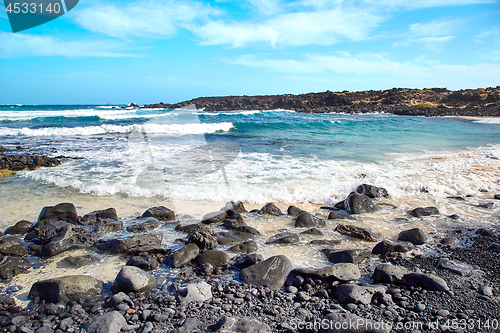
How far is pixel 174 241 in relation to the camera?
3.69 metres

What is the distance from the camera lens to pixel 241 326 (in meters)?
2.02

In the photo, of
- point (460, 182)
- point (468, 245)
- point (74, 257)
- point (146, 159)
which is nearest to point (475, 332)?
point (468, 245)

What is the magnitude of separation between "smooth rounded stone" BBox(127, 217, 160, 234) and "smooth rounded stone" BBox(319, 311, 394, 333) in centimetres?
285

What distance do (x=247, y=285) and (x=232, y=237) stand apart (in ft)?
3.64

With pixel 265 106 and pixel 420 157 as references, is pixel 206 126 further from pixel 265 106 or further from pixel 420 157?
pixel 265 106

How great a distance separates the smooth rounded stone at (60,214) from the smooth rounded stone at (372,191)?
5344 millimetres

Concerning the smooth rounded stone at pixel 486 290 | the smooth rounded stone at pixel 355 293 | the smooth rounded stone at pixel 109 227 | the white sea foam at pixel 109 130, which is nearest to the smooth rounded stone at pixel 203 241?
the smooth rounded stone at pixel 109 227

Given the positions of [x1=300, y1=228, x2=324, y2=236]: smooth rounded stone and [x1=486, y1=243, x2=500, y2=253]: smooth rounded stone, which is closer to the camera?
[x1=486, y1=243, x2=500, y2=253]: smooth rounded stone

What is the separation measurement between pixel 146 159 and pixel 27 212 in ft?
15.4

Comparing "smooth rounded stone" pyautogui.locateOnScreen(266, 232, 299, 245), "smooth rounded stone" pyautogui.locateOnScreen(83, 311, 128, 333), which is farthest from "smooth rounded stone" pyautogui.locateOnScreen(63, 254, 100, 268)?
"smooth rounded stone" pyautogui.locateOnScreen(266, 232, 299, 245)

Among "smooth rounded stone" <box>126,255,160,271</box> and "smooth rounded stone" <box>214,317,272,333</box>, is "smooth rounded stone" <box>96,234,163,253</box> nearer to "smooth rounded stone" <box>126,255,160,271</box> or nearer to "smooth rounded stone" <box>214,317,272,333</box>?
"smooth rounded stone" <box>126,255,160,271</box>

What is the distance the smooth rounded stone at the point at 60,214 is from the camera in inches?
165

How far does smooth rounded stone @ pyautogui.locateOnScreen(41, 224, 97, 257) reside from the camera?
3.26m

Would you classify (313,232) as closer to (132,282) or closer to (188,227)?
(188,227)
